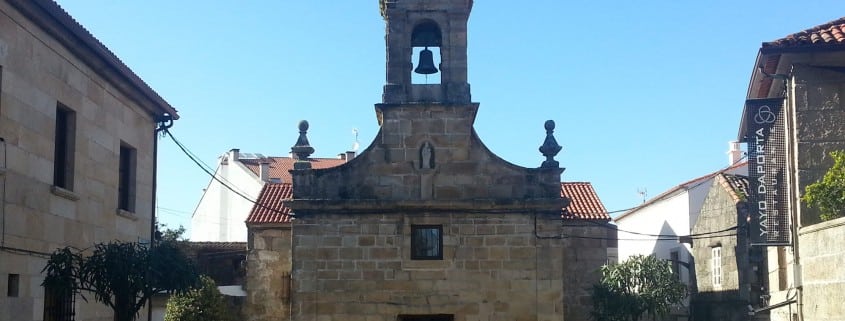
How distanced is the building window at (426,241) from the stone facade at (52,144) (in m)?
4.89

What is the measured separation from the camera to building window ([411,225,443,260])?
1781 centimetres

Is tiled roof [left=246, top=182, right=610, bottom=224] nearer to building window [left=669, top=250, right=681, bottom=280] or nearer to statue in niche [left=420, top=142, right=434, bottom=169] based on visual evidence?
building window [left=669, top=250, right=681, bottom=280]

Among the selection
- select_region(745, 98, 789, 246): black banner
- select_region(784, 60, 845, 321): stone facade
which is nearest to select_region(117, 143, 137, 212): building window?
select_region(745, 98, 789, 246): black banner

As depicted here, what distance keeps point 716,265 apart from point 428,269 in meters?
8.89

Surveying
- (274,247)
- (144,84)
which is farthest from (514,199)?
(274,247)

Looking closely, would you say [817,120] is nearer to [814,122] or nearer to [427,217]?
[814,122]

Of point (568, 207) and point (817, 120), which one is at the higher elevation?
point (817, 120)

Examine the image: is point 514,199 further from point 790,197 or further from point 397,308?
point 790,197

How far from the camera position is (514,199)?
697 inches

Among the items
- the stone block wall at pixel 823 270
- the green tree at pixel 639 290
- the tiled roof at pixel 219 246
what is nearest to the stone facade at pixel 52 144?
the stone block wall at pixel 823 270

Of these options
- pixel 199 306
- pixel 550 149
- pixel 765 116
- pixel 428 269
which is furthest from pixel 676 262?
pixel 199 306

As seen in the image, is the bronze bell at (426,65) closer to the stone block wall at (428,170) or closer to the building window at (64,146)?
the stone block wall at (428,170)

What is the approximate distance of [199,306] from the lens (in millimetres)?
25219

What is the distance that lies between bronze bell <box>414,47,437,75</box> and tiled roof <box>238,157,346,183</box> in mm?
24159
